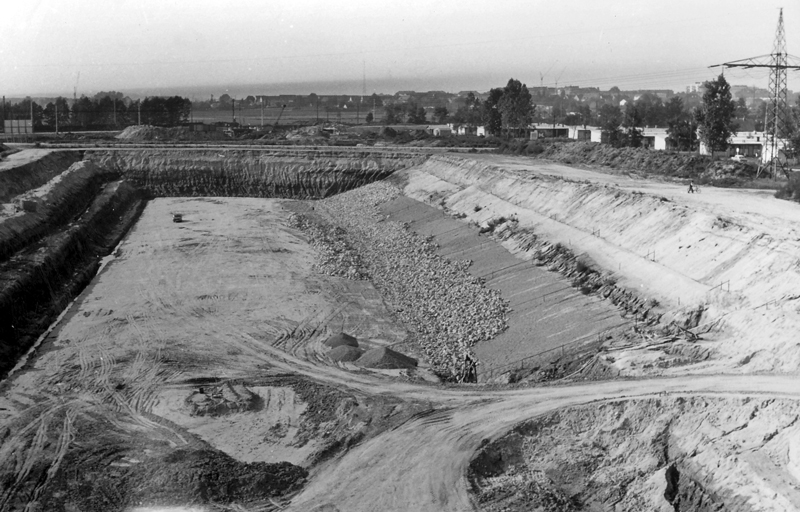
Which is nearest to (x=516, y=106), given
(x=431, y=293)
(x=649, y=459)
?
(x=431, y=293)

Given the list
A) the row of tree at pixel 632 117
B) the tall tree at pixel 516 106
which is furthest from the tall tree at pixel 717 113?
the tall tree at pixel 516 106

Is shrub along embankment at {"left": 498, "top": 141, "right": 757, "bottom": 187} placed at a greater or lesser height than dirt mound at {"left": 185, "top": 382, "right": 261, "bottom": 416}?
greater

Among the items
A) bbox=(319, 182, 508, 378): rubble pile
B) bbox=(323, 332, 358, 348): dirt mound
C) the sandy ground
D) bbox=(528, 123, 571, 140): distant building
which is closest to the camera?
the sandy ground

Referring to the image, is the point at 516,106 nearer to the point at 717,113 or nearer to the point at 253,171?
the point at 253,171

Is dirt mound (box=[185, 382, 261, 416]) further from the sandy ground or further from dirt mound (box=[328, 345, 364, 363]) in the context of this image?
dirt mound (box=[328, 345, 364, 363])

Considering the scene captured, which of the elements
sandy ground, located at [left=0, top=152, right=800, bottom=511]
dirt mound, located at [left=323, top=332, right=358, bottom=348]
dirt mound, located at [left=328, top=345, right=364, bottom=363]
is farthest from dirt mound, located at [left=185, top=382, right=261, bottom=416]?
dirt mound, located at [left=323, top=332, right=358, bottom=348]

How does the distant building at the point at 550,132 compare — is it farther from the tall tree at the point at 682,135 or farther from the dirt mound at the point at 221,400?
the dirt mound at the point at 221,400

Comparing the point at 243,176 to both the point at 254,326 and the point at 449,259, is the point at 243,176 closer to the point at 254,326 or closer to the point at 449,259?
the point at 449,259
